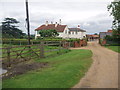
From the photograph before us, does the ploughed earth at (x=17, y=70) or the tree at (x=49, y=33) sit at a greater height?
the tree at (x=49, y=33)

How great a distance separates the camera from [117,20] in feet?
108

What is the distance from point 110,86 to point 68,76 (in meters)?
1.89

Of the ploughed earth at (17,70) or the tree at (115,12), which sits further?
the tree at (115,12)

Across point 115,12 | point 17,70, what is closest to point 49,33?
point 115,12

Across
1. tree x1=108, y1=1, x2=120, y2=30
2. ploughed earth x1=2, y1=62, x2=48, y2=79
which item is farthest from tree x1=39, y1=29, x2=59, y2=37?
ploughed earth x1=2, y1=62, x2=48, y2=79

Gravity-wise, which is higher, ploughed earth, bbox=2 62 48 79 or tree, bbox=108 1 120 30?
tree, bbox=108 1 120 30

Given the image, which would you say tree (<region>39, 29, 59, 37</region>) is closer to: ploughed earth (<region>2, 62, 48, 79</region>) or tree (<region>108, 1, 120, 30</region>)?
tree (<region>108, 1, 120, 30</region>)

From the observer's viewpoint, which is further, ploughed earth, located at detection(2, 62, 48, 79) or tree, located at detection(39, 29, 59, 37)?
tree, located at detection(39, 29, 59, 37)

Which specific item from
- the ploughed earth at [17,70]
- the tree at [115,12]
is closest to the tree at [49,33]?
the tree at [115,12]

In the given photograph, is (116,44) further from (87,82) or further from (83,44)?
(87,82)

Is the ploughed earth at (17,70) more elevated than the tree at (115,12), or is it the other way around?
the tree at (115,12)

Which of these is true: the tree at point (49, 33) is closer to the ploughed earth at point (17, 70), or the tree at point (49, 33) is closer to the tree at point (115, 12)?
the tree at point (115, 12)

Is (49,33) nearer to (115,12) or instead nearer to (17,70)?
(115,12)

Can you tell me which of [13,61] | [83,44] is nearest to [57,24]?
[83,44]
